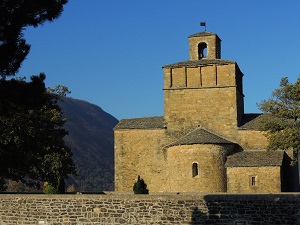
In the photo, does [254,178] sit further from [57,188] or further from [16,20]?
[16,20]

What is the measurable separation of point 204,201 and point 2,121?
1468 cm

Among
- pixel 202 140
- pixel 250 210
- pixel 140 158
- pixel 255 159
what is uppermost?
pixel 202 140

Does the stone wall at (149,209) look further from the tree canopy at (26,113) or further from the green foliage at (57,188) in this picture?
the green foliage at (57,188)

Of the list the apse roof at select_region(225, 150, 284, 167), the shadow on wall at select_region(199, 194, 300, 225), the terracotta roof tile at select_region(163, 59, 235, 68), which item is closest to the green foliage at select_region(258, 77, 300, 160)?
the apse roof at select_region(225, 150, 284, 167)

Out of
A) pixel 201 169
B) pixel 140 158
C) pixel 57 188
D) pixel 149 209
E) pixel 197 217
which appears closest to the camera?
pixel 197 217

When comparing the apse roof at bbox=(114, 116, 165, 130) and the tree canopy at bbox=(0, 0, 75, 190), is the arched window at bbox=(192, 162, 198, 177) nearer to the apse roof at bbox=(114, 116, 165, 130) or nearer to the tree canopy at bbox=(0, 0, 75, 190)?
the apse roof at bbox=(114, 116, 165, 130)

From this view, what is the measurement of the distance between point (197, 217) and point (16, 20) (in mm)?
9348

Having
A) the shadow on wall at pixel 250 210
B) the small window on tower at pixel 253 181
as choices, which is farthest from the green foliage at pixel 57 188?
the shadow on wall at pixel 250 210


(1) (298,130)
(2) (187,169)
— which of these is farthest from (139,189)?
(1) (298,130)

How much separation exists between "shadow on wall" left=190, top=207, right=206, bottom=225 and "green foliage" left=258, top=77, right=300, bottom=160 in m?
11.2

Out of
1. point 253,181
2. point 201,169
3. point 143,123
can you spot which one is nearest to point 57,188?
point 201,169

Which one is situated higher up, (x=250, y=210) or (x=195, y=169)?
(x=195, y=169)

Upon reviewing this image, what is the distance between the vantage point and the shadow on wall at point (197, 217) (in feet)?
61.4

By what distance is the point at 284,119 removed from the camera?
29.8 m
